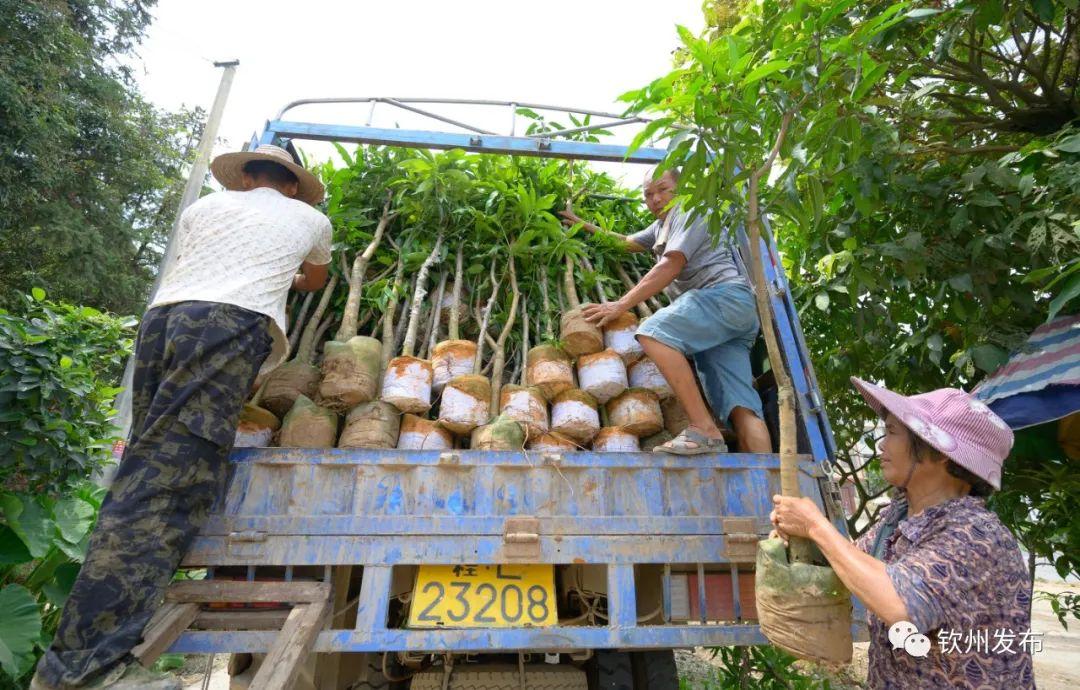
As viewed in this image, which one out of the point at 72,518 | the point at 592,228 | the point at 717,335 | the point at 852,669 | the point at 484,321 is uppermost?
the point at 592,228

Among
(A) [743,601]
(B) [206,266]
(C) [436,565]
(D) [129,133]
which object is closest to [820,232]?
(A) [743,601]

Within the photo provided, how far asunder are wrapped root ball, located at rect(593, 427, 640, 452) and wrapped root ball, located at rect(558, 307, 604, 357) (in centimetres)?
46

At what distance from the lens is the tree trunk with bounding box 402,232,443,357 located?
115 inches

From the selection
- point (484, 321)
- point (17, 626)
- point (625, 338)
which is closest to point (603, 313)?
point (625, 338)

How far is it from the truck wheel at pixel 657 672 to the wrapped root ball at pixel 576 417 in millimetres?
978

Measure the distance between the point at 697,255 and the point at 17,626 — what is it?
3.80m

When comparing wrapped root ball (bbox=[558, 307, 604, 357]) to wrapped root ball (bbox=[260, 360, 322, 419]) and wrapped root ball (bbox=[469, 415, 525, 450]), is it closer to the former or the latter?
wrapped root ball (bbox=[469, 415, 525, 450])

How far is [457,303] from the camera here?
333cm

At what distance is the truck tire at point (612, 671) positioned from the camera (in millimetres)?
2484

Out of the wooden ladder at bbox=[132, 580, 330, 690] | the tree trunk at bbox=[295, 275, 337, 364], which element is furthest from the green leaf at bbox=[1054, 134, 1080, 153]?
the tree trunk at bbox=[295, 275, 337, 364]

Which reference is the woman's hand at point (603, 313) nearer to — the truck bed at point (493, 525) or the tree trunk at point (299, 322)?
the truck bed at point (493, 525)

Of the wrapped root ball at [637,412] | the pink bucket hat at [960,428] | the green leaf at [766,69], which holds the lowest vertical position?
the pink bucket hat at [960,428]

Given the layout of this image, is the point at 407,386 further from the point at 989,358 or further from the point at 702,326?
the point at 989,358

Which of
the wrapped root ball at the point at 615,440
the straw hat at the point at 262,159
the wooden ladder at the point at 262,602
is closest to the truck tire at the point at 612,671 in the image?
the wrapped root ball at the point at 615,440
